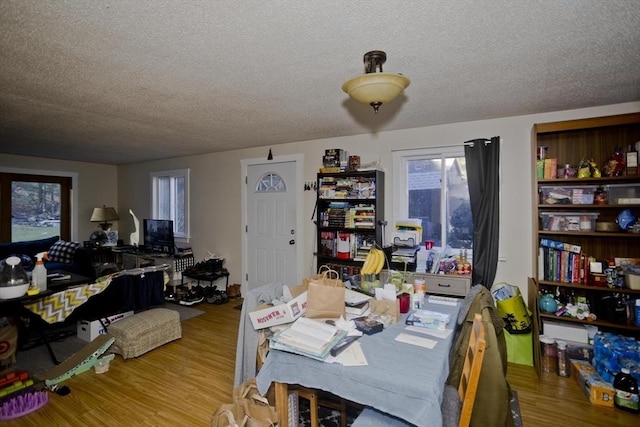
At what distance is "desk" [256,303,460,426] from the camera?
118cm

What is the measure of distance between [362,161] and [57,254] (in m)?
4.93

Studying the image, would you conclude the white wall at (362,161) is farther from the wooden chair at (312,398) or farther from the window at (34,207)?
the wooden chair at (312,398)

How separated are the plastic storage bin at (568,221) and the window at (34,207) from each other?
7.53m

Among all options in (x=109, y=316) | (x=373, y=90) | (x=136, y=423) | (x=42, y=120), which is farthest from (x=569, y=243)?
(x=42, y=120)

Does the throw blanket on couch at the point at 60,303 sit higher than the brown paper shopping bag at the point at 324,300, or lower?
lower

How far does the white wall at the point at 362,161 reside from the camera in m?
3.11

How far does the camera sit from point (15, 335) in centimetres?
283

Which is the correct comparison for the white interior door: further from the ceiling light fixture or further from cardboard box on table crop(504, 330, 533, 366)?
the ceiling light fixture

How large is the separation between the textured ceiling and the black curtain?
0.38 metres

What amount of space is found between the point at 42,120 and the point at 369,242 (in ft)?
12.2

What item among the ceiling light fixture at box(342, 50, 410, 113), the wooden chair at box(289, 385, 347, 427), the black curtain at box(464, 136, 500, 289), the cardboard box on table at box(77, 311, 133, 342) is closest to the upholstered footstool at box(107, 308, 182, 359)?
the cardboard box on table at box(77, 311, 133, 342)

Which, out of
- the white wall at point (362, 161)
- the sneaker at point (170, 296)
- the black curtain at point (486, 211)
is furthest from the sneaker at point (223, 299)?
the black curtain at point (486, 211)

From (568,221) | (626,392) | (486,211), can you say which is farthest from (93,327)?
(568,221)

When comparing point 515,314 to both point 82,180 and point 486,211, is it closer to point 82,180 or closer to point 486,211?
point 486,211
